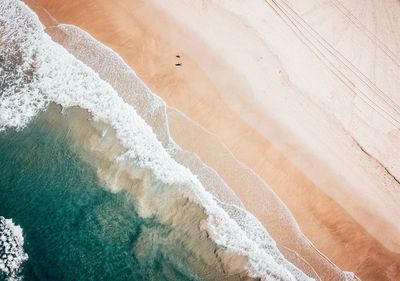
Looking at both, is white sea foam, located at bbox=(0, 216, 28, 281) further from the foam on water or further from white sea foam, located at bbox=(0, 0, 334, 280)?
the foam on water

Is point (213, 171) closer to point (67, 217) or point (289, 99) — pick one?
point (289, 99)

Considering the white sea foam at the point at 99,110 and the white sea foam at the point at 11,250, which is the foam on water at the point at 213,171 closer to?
the white sea foam at the point at 99,110

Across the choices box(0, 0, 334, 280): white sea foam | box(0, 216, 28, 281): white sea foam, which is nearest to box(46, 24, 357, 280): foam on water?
box(0, 0, 334, 280): white sea foam

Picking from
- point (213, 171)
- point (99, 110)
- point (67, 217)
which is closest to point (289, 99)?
point (213, 171)

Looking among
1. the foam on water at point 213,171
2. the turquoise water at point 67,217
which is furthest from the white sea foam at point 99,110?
the turquoise water at point 67,217

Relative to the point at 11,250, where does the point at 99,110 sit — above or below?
above

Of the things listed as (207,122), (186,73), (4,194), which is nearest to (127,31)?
(186,73)
